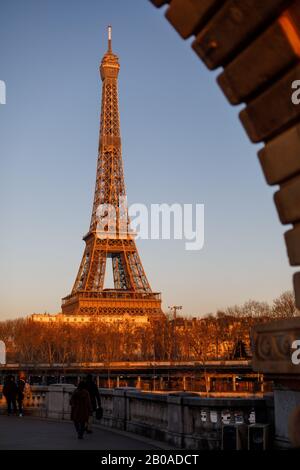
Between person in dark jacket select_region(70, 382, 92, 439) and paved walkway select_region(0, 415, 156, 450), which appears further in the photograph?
person in dark jacket select_region(70, 382, 92, 439)

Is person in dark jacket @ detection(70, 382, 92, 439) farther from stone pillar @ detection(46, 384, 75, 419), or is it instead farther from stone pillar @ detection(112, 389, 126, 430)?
stone pillar @ detection(46, 384, 75, 419)

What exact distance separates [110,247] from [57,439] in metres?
106

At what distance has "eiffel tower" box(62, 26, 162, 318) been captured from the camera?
406 feet

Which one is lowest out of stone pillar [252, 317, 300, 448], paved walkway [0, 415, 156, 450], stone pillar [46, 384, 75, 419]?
paved walkway [0, 415, 156, 450]

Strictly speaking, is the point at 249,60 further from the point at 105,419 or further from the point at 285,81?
the point at 105,419

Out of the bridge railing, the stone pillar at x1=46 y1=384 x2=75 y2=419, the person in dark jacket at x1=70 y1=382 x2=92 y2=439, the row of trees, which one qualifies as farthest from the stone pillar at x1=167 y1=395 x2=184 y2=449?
the row of trees

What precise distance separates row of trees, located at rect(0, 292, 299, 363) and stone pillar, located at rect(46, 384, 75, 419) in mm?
88677

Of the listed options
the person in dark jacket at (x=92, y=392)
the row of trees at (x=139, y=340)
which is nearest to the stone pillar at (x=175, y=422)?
the person in dark jacket at (x=92, y=392)

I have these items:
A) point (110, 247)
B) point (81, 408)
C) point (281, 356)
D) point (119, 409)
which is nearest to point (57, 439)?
point (81, 408)

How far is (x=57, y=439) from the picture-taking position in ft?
55.3

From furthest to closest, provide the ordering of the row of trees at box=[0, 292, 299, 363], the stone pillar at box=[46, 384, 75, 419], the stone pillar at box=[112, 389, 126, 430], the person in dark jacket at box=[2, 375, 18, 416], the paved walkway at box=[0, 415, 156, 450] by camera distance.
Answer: the row of trees at box=[0, 292, 299, 363] < the person in dark jacket at box=[2, 375, 18, 416] < the stone pillar at box=[46, 384, 75, 419] < the stone pillar at box=[112, 389, 126, 430] < the paved walkway at box=[0, 415, 156, 450]

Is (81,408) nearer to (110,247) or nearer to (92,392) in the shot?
(92,392)

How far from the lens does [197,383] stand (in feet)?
282

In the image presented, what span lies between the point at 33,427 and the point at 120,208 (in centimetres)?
10935
